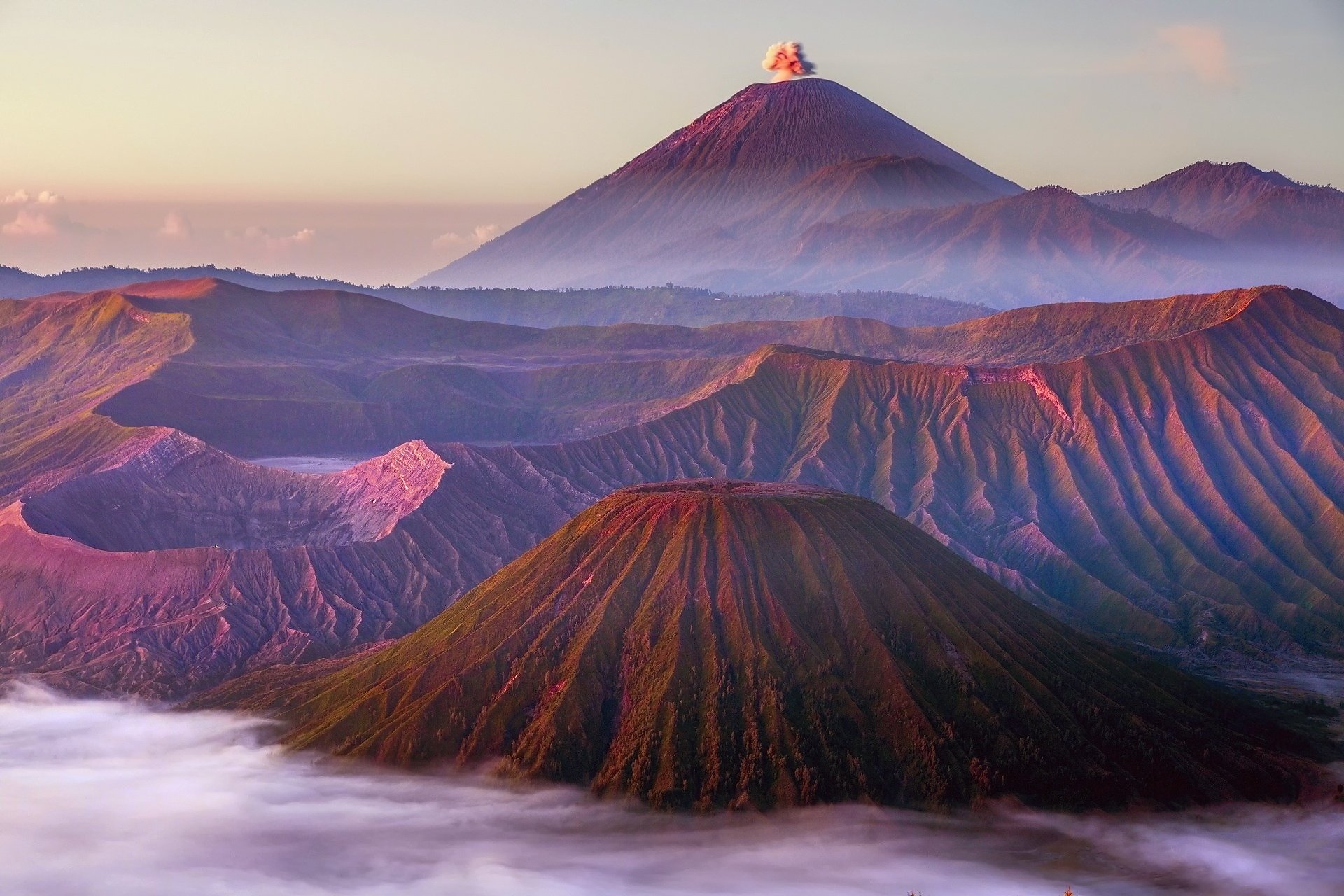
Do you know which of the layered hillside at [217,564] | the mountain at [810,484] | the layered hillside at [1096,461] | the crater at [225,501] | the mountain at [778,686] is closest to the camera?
the mountain at [778,686]

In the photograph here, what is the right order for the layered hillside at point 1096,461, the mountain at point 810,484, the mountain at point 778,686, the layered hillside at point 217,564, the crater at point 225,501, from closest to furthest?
the mountain at point 778,686
the layered hillside at point 217,564
the mountain at point 810,484
the crater at point 225,501
the layered hillside at point 1096,461

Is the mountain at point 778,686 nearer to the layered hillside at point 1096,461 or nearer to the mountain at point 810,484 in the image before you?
the mountain at point 810,484

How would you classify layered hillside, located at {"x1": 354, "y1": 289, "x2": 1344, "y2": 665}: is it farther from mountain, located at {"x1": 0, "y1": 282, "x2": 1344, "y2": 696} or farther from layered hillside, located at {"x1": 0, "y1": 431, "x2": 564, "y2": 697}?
layered hillside, located at {"x1": 0, "y1": 431, "x2": 564, "y2": 697}

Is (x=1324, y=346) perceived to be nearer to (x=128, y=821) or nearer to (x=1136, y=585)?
(x=1136, y=585)

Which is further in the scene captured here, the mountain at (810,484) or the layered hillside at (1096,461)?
the layered hillside at (1096,461)

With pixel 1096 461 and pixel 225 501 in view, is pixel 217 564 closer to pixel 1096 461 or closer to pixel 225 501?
pixel 225 501

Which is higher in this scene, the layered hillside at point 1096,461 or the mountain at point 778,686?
Result: the layered hillside at point 1096,461

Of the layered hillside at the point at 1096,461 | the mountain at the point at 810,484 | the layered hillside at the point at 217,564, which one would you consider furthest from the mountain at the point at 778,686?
the layered hillside at the point at 1096,461
